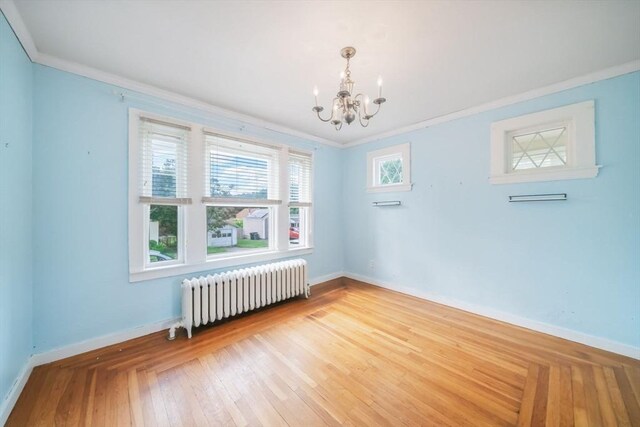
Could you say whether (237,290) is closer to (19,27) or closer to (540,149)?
(19,27)

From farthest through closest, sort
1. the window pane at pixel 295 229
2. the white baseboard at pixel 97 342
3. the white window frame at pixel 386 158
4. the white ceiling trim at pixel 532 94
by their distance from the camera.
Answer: the window pane at pixel 295 229 < the white window frame at pixel 386 158 < the white ceiling trim at pixel 532 94 < the white baseboard at pixel 97 342

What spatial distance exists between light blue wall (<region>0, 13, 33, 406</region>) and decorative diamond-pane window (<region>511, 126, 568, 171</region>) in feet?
15.4

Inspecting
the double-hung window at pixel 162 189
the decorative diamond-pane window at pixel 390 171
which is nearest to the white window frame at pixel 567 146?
the decorative diamond-pane window at pixel 390 171

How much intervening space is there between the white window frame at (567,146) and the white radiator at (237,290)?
296 cm

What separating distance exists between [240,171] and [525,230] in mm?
3637

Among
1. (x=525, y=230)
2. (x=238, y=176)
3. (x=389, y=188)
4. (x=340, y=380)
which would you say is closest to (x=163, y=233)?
(x=238, y=176)

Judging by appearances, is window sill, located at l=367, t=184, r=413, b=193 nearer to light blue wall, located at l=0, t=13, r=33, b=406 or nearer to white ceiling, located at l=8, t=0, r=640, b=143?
white ceiling, located at l=8, t=0, r=640, b=143

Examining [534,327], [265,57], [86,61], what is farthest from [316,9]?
[534,327]

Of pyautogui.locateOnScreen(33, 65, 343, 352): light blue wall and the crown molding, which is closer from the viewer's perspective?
the crown molding

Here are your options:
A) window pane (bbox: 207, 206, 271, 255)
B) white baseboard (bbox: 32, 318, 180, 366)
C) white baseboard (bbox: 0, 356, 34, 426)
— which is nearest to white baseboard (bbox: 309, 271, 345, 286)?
window pane (bbox: 207, 206, 271, 255)

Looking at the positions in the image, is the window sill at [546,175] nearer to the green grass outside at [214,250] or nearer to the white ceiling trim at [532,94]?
the white ceiling trim at [532,94]

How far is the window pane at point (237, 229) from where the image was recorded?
3.12m

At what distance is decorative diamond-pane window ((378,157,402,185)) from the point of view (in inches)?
157

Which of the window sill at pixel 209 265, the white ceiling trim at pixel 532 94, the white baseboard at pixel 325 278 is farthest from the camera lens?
the white baseboard at pixel 325 278
